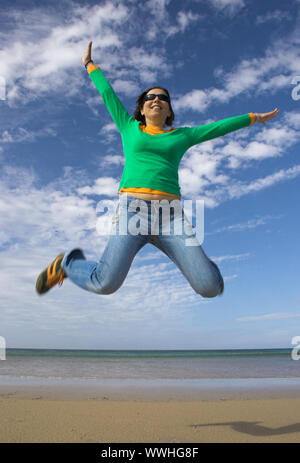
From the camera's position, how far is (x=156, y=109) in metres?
3.60

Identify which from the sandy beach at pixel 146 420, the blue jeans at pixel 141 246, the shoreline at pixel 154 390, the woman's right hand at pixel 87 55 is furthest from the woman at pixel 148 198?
the shoreline at pixel 154 390

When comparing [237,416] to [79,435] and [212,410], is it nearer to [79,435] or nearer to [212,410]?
[212,410]

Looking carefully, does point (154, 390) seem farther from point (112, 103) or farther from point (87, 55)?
point (87, 55)

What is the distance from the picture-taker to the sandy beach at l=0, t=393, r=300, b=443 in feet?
14.5

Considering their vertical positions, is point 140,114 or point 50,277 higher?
point 140,114

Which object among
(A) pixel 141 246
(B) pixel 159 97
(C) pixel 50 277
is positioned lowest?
(C) pixel 50 277

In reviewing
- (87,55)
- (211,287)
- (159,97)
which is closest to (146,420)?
(211,287)

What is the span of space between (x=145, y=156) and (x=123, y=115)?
1.84 feet

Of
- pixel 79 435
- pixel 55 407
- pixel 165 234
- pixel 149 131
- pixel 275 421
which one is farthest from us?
pixel 55 407

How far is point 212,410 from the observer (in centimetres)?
616

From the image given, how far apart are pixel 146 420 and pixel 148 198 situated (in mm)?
3666

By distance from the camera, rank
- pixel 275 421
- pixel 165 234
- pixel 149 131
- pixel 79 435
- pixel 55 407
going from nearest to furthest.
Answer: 1. pixel 165 234
2. pixel 149 131
3. pixel 79 435
4. pixel 275 421
5. pixel 55 407

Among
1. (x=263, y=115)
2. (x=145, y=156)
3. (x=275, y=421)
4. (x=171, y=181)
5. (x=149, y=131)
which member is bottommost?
(x=275, y=421)
